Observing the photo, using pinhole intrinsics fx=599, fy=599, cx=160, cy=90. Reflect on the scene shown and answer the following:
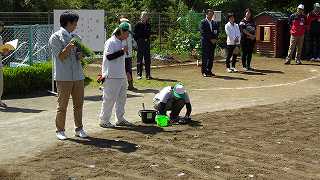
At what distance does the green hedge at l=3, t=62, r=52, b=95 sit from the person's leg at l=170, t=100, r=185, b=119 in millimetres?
4894

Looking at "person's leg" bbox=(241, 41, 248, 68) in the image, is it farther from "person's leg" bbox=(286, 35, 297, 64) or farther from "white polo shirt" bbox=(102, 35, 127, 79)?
"white polo shirt" bbox=(102, 35, 127, 79)

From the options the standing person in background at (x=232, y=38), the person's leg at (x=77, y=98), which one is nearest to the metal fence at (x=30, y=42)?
the standing person in background at (x=232, y=38)

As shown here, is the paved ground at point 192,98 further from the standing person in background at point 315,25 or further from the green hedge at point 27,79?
the standing person in background at point 315,25

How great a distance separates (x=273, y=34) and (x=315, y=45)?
60.0 inches

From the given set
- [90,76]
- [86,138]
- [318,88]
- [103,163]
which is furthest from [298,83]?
[103,163]

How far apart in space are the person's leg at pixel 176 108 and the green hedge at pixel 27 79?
489 centimetres

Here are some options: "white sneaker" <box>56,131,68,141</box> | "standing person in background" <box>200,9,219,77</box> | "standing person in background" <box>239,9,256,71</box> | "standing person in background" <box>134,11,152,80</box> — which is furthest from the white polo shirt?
"standing person in background" <box>239,9,256,71</box>

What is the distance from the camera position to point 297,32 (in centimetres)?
1895

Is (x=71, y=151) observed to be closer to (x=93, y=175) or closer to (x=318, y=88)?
(x=93, y=175)

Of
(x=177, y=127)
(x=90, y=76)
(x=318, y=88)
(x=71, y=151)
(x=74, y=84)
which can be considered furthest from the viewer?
(x=90, y=76)

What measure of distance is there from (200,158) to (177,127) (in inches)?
81.4

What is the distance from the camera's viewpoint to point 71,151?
823 cm

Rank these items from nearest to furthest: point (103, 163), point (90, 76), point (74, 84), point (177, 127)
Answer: point (103, 163)
point (74, 84)
point (177, 127)
point (90, 76)

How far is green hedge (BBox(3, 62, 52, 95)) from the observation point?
538 inches
